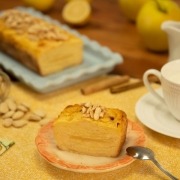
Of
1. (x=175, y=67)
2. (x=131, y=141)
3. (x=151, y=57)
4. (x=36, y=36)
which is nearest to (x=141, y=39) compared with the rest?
(x=151, y=57)

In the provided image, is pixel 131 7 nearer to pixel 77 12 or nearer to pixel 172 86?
pixel 77 12

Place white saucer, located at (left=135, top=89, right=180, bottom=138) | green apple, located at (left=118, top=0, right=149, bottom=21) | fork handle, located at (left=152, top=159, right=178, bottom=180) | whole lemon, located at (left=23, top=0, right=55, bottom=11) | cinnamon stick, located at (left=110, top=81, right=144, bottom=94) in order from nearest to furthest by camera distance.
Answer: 1. fork handle, located at (left=152, top=159, right=178, bottom=180)
2. white saucer, located at (left=135, top=89, right=180, bottom=138)
3. cinnamon stick, located at (left=110, top=81, right=144, bottom=94)
4. green apple, located at (left=118, top=0, right=149, bottom=21)
5. whole lemon, located at (left=23, top=0, right=55, bottom=11)

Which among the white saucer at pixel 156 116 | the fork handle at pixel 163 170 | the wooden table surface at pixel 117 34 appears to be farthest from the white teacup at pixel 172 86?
the wooden table surface at pixel 117 34

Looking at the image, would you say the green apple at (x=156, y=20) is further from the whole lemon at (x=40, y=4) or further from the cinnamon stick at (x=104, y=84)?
the whole lemon at (x=40, y=4)

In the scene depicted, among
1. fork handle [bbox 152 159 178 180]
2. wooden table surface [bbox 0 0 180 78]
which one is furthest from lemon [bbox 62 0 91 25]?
fork handle [bbox 152 159 178 180]

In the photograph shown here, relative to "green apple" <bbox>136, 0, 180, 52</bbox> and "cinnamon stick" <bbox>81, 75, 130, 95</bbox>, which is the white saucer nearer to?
"cinnamon stick" <bbox>81, 75, 130, 95</bbox>

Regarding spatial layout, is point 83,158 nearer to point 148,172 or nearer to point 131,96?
point 148,172

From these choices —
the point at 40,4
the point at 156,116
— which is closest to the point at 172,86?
the point at 156,116
